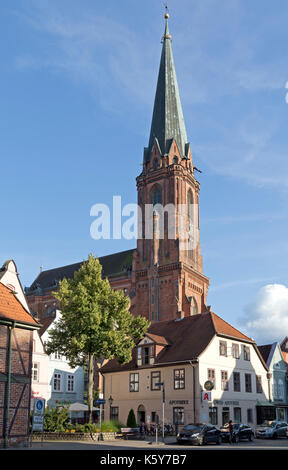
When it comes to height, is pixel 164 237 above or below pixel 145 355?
above

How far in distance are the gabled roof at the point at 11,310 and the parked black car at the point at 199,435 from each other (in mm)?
10829

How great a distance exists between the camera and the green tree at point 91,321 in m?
37.4

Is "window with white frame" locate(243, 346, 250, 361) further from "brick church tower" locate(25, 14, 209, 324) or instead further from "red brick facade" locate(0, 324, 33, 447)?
"red brick facade" locate(0, 324, 33, 447)

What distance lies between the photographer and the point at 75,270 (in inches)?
3688

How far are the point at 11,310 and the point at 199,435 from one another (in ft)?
42.2

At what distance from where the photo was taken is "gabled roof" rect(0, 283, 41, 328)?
86.0 feet

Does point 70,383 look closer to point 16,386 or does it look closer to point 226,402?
point 226,402

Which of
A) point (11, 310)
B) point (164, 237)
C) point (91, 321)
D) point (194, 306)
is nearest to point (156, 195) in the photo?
point (164, 237)

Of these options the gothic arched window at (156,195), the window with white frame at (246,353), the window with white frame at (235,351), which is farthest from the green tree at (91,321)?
the gothic arched window at (156,195)

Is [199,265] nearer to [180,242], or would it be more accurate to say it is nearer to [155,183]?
[180,242]

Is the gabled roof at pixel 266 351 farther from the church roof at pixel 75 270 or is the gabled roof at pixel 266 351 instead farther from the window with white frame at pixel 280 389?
the church roof at pixel 75 270

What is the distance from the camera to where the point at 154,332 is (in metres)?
51.4

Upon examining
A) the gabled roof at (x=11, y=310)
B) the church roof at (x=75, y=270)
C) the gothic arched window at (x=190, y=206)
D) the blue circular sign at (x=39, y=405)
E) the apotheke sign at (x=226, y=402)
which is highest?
the gothic arched window at (x=190, y=206)
